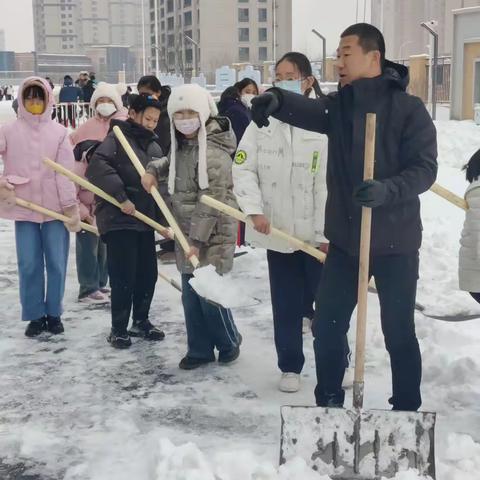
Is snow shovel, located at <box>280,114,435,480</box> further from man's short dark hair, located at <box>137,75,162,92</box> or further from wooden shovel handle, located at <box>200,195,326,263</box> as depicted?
man's short dark hair, located at <box>137,75,162,92</box>

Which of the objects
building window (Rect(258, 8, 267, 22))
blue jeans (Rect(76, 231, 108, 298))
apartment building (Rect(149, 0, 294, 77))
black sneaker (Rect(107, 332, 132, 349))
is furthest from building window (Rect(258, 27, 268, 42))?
black sneaker (Rect(107, 332, 132, 349))

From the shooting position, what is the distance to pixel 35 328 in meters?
5.31

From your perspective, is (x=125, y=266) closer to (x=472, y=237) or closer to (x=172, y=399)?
(x=172, y=399)

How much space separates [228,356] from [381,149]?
194 cm

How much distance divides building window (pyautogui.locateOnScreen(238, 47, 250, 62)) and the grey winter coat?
283 ft

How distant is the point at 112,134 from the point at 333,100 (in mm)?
2070

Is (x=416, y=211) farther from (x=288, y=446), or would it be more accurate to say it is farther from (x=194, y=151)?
(x=194, y=151)

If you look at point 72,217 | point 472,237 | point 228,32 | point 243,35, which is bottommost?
point 72,217

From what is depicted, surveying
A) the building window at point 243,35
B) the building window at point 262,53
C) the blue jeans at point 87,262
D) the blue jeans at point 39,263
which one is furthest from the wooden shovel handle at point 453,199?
the building window at point 243,35

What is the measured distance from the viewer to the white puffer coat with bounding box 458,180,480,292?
3453 millimetres

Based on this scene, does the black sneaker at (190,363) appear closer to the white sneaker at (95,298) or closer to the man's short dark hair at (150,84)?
the white sneaker at (95,298)

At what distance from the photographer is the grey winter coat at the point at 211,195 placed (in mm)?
4418

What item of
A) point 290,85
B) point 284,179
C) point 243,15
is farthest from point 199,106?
point 243,15

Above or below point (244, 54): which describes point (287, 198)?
below
